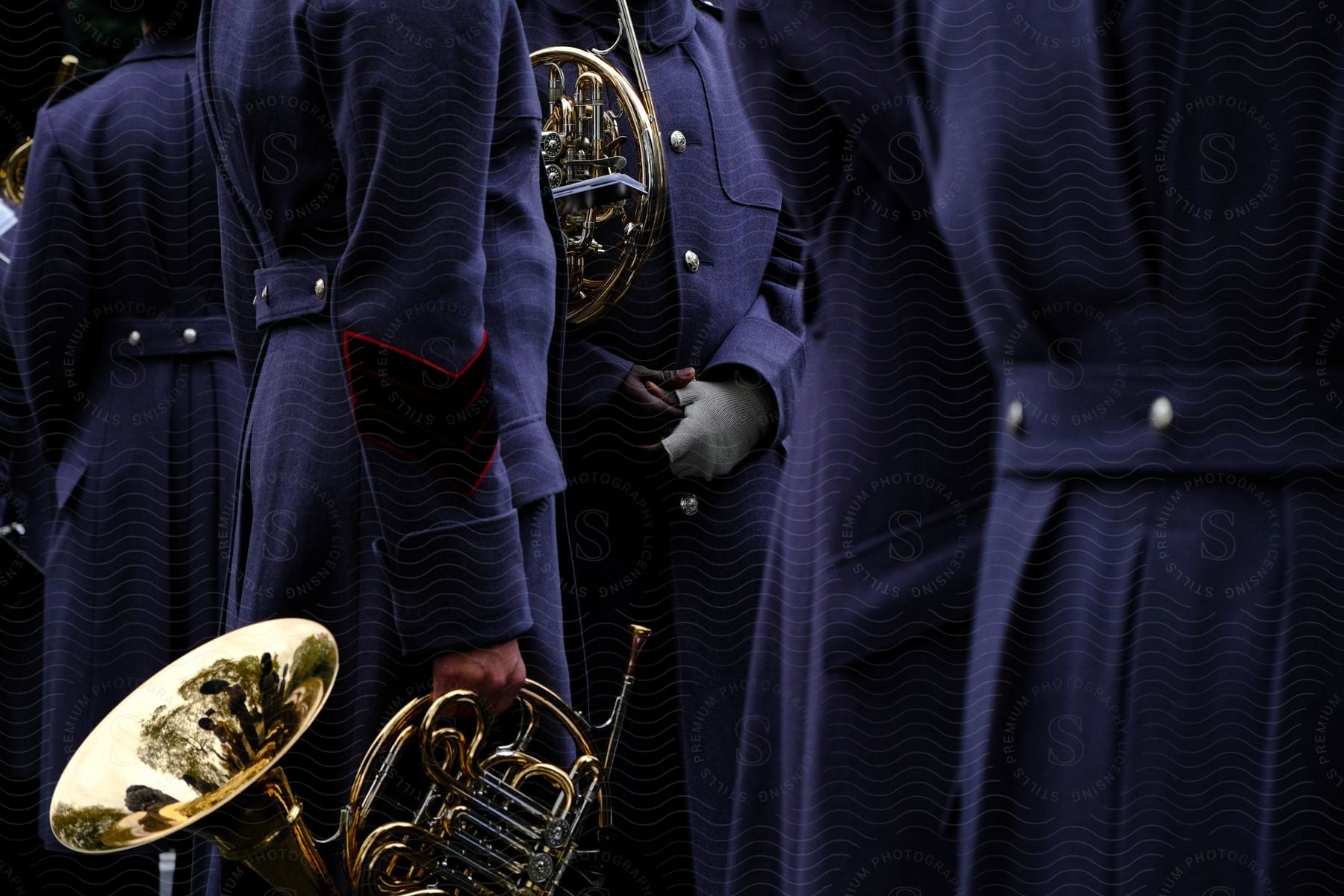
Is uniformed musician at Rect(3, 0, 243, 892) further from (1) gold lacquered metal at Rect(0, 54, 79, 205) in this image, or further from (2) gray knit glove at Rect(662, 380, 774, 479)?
(2) gray knit glove at Rect(662, 380, 774, 479)

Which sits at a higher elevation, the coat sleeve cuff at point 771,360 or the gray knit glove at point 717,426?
the coat sleeve cuff at point 771,360

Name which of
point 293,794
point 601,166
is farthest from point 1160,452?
point 601,166

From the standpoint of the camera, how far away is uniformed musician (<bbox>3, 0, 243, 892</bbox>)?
6.56ft

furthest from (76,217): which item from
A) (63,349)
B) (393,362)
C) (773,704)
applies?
(773,704)

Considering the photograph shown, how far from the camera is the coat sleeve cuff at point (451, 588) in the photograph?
123 cm

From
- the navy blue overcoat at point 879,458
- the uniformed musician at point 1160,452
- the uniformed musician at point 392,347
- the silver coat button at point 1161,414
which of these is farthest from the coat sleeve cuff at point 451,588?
the silver coat button at point 1161,414

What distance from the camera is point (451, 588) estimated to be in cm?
123

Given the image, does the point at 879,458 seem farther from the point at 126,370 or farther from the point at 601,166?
the point at 126,370

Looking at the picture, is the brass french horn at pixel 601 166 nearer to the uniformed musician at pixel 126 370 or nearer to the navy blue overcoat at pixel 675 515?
the navy blue overcoat at pixel 675 515

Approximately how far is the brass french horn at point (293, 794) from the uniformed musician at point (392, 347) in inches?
2.2

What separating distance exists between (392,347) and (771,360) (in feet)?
2.18

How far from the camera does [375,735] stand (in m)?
1.26

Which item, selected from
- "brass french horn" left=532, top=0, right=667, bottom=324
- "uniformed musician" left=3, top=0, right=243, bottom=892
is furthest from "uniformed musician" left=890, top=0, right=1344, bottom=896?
"uniformed musician" left=3, top=0, right=243, bottom=892

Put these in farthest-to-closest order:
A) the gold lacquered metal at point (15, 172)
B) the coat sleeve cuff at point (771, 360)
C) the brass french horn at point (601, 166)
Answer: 1. the gold lacquered metal at point (15, 172)
2. the coat sleeve cuff at point (771, 360)
3. the brass french horn at point (601, 166)
